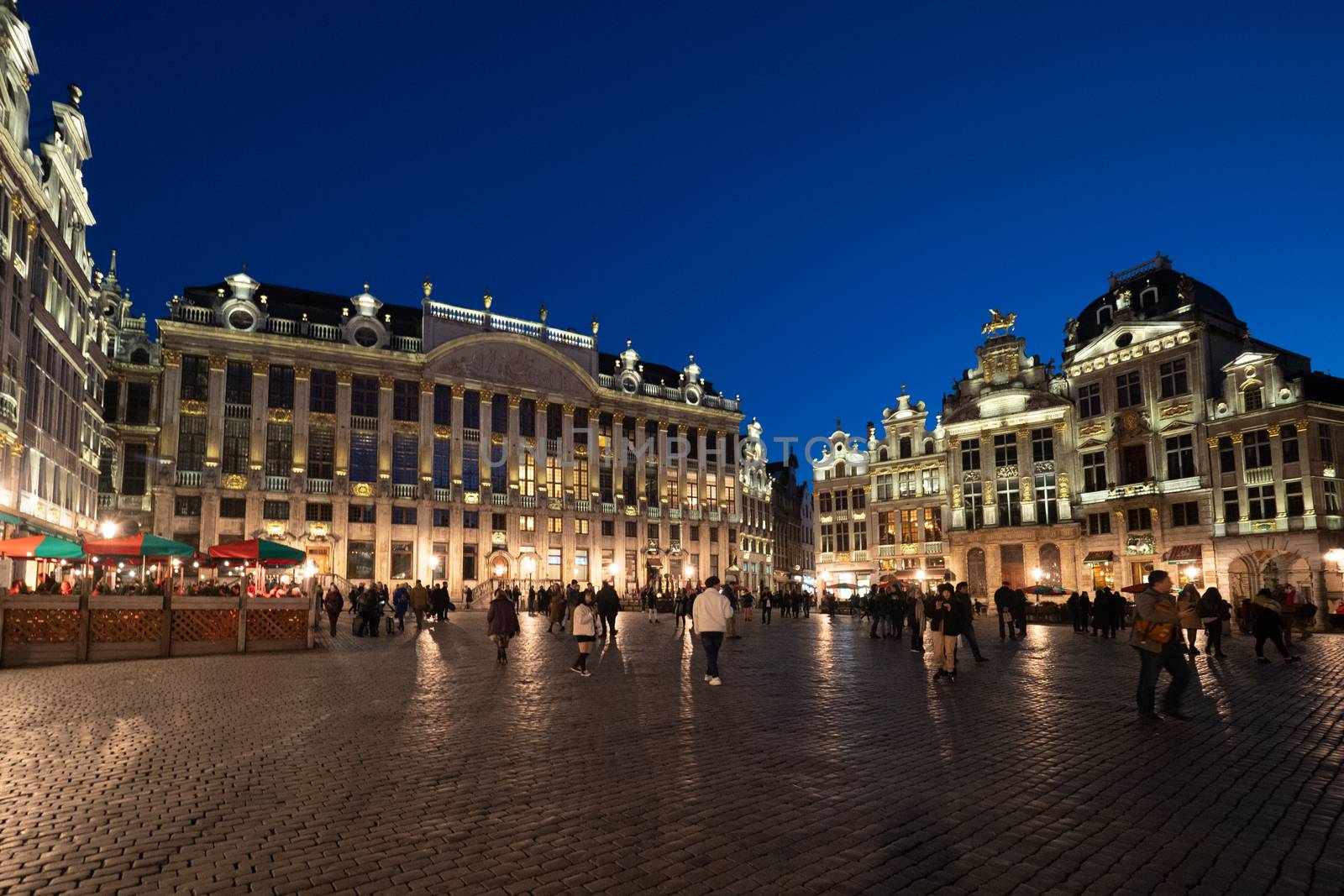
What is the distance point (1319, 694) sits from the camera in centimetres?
1364

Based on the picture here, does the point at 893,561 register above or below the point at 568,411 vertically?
below

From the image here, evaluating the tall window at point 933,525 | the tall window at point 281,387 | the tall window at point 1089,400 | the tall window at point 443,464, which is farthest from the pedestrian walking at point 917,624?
the tall window at point 281,387

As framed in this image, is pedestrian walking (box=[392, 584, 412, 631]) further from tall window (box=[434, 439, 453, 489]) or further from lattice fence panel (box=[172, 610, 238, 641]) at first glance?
tall window (box=[434, 439, 453, 489])

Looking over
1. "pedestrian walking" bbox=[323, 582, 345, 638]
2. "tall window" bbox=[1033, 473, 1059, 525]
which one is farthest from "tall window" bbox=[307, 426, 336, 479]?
"tall window" bbox=[1033, 473, 1059, 525]

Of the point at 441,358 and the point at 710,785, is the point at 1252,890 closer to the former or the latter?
the point at 710,785

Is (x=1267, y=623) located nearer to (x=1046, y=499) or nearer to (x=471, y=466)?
(x=1046, y=499)

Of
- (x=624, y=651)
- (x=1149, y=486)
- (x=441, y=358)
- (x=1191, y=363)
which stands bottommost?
(x=624, y=651)

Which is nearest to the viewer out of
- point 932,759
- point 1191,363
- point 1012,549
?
point 932,759

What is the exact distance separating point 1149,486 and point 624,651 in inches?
1449

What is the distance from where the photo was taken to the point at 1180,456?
47375 millimetres

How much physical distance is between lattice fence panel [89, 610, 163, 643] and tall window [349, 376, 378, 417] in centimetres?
3965

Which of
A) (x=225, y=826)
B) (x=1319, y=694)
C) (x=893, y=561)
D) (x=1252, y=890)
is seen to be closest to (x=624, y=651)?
(x=1319, y=694)

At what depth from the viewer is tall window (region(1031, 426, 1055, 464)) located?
53500 millimetres

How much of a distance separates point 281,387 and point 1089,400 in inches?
1884
